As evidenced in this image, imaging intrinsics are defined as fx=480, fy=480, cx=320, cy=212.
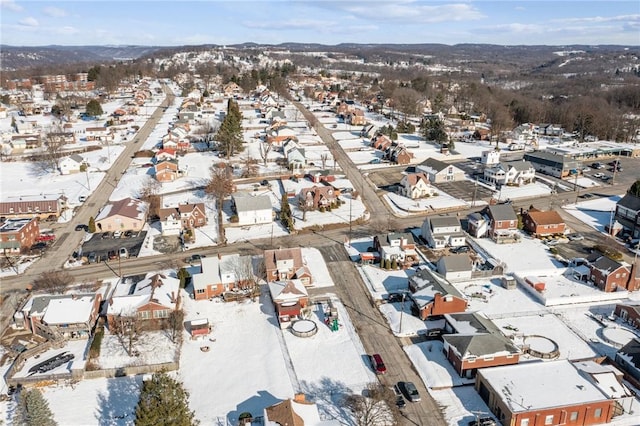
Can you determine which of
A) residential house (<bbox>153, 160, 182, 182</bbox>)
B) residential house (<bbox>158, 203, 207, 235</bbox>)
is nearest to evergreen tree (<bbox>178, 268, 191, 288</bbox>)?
residential house (<bbox>158, 203, 207, 235</bbox>)

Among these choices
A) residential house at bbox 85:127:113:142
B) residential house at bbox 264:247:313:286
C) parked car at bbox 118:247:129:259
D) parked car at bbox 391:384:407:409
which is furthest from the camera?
residential house at bbox 85:127:113:142

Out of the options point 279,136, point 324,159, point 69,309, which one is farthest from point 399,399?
point 279,136

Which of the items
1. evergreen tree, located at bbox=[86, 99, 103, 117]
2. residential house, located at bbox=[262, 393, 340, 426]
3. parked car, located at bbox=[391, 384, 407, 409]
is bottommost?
parked car, located at bbox=[391, 384, 407, 409]

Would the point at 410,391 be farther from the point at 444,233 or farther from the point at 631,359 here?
the point at 444,233

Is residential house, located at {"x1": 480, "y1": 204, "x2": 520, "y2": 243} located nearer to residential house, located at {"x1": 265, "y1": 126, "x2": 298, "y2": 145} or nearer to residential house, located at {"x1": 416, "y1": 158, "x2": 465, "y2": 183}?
residential house, located at {"x1": 416, "y1": 158, "x2": 465, "y2": 183}

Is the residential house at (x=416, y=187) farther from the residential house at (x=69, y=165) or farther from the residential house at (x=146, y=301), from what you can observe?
the residential house at (x=69, y=165)

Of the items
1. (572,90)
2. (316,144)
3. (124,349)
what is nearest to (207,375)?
(124,349)

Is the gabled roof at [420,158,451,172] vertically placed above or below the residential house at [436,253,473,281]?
above
